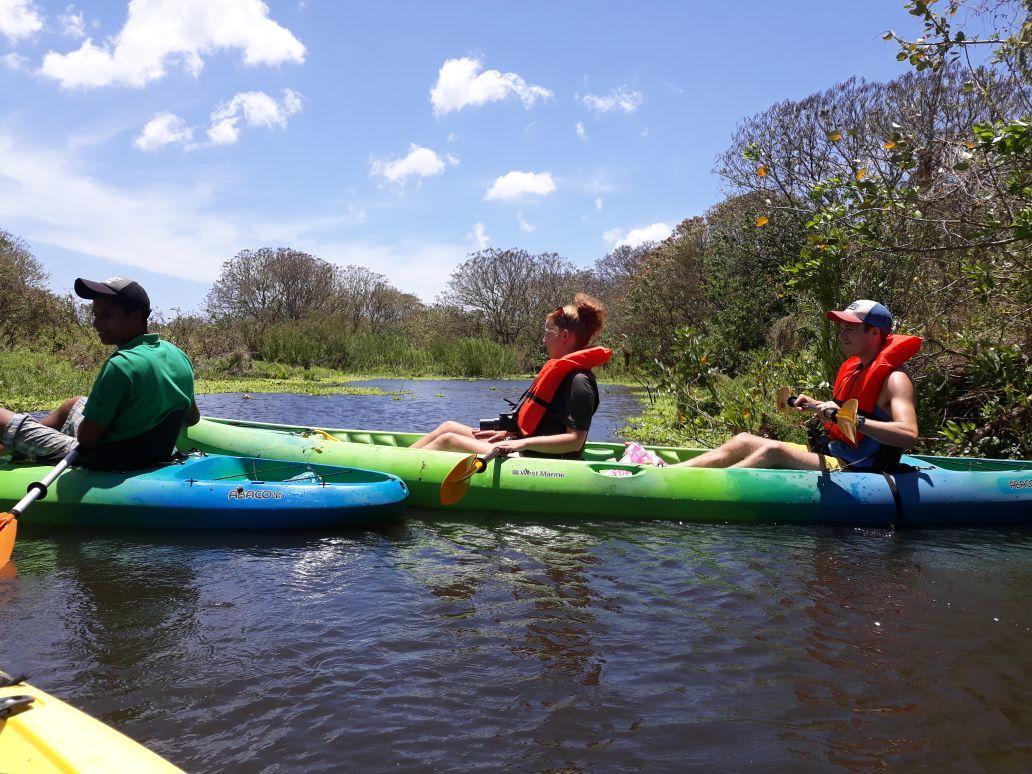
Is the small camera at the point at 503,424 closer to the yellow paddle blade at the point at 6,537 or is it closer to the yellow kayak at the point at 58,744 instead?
the yellow paddle blade at the point at 6,537

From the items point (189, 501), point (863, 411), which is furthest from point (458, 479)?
point (863, 411)

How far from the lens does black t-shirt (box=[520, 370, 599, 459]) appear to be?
4883mm

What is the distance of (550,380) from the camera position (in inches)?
195

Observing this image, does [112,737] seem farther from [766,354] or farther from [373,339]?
[373,339]

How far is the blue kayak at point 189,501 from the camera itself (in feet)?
14.4

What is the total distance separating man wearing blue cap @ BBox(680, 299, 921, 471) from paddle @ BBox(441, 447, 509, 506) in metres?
1.46

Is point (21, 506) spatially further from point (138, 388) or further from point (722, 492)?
point (722, 492)

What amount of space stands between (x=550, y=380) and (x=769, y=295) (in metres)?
11.7

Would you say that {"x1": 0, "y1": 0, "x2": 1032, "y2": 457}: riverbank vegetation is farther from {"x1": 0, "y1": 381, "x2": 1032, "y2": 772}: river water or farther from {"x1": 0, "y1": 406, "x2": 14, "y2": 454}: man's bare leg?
{"x1": 0, "y1": 406, "x2": 14, "y2": 454}: man's bare leg

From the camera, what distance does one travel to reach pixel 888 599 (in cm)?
362

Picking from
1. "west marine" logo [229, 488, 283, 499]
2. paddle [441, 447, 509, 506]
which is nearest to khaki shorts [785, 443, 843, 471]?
paddle [441, 447, 509, 506]

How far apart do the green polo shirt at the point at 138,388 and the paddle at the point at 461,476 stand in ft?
5.31

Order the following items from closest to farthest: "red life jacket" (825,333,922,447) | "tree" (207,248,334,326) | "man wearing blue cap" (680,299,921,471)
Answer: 1. "man wearing blue cap" (680,299,921,471)
2. "red life jacket" (825,333,922,447)
3. "tree" (207,248,334,326)

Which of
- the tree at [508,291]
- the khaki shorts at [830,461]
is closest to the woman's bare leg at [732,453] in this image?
the khaki shorts at [830,461]
